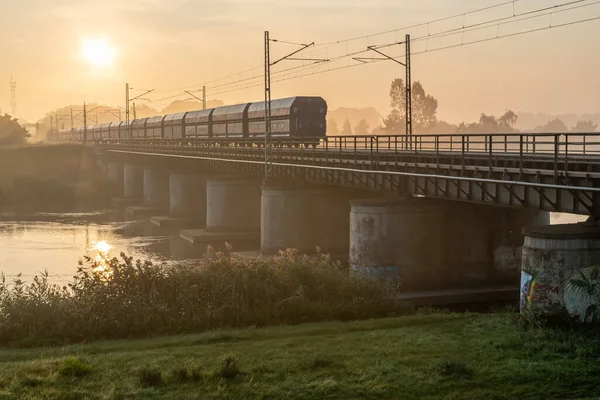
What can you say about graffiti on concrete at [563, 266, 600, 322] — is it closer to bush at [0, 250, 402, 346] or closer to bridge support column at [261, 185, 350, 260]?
bush at [0, 250, 402, 346]

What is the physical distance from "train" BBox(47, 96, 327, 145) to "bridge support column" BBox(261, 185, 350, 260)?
3.84 m

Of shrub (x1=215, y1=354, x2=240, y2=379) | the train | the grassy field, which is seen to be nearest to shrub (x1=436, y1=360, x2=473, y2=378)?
the grassy field

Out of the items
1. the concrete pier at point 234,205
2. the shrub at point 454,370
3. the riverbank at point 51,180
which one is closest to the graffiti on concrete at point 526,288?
the shrub at point 454,370

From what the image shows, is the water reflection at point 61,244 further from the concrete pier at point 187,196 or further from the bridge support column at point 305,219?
the bridge support column at point 305,219

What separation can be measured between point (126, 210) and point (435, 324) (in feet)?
244

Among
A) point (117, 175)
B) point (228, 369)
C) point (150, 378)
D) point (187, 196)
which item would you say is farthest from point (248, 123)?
point (150, 378)

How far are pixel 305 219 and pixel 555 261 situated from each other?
96.4ft

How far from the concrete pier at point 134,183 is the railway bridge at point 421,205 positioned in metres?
30.8

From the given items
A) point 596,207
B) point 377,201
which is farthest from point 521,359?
point 377,201

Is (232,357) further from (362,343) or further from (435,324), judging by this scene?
(435,324)

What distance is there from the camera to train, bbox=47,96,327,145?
66625 millimetres

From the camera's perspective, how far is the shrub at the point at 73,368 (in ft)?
63.3

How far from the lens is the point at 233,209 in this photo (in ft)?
221

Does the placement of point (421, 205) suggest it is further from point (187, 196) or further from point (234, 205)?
point (187, 196)
